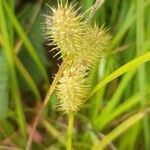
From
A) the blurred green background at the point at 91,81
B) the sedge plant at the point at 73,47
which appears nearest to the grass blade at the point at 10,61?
the blurred green background at the point at 91,81

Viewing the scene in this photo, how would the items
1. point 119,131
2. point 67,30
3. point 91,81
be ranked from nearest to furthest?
point 67,30
point 119,131
point 91,81

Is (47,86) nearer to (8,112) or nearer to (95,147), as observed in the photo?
(8,112)

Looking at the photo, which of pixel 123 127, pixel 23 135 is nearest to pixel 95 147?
pixel 123 127

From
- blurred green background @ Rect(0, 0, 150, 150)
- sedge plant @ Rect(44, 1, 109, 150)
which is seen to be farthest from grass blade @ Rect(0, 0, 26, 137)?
sedge plant @ Rect(44, 1, 109, 150)

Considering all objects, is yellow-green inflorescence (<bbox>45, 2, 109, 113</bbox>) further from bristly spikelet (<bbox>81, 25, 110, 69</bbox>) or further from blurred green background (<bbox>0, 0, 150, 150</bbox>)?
blurred green background (<bbox>0, 0, 150, 150</bbox>)

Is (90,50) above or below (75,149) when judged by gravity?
above

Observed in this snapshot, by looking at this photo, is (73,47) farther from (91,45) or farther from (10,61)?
(10,61)

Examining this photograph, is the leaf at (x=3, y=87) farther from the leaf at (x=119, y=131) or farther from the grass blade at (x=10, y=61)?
the leaf at (x=119, y=131)

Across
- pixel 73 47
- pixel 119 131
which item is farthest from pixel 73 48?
pixel 119 131
